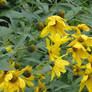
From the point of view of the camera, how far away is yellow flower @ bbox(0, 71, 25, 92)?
1.16 m

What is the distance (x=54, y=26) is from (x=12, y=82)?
38 cm

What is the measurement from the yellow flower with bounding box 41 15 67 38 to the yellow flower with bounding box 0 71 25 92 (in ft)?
0.80

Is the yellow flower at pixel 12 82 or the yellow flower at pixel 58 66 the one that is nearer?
the yellow flower at pixel 12 82

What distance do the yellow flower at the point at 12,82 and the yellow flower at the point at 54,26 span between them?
0.24 metres

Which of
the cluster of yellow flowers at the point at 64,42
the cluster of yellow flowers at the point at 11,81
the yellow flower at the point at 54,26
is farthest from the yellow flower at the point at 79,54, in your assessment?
the cluster of yellow flowers at the point at 11,81

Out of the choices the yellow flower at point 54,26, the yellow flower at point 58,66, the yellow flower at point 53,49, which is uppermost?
the yellow flower at point 54,26

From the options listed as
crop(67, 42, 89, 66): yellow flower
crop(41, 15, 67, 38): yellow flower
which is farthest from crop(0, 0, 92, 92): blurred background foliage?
crop(67, 42, 89, 66): yellow flower

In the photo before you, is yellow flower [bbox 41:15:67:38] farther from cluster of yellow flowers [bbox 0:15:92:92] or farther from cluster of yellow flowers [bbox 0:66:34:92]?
cluster of yellow flowers [bbox 0:66:34:92]

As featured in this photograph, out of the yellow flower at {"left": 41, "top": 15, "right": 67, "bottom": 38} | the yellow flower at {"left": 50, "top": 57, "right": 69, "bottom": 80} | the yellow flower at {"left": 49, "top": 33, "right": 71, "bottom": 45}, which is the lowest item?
the yellow flower at {"left": 50, "top": 57, "right": 69, "bottom": 80}

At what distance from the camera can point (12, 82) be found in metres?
1.23

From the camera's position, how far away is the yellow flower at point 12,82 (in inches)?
45.5

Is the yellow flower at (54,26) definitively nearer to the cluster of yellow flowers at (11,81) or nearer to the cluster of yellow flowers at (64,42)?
the cluster of yellow flowers at (64,42)

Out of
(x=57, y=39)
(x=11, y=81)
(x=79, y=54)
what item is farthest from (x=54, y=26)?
(x=11, y=81)

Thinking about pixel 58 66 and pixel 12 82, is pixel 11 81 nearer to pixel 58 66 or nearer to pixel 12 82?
pixel 12 82
